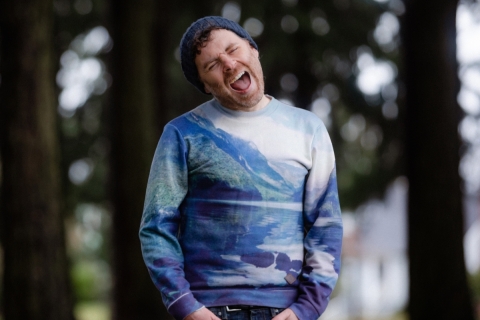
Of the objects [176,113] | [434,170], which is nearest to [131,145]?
[434,170]

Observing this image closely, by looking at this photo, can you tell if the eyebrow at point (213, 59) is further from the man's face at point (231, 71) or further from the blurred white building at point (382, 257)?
the blurred white building at point (382, 257)

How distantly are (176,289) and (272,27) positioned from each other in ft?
26.8

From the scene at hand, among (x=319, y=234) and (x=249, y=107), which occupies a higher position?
(x=249, y=107)

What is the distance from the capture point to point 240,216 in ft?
Answer: 7.62

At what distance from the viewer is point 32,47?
692 centimetres

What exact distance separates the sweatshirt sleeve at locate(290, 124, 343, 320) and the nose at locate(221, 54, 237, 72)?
38 cm

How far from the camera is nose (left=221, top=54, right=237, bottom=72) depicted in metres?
2.38

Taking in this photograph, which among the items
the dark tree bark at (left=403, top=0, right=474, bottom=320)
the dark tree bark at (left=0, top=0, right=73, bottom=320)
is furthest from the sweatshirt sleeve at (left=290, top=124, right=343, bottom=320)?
the dark tree bark at (left=403, top=0, right=474, bottom=320)

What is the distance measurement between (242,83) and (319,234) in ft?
1.91

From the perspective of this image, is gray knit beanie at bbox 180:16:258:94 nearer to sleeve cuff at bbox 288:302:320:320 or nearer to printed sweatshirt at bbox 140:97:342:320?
printed sweatshirt at bbox 140:97:342:320

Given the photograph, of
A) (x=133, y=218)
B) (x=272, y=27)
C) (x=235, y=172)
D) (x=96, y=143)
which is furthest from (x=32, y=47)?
(x=96, y=143)

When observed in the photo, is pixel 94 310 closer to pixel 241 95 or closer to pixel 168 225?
pixel 168 225

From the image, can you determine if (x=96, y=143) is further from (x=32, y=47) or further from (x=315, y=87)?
(x=32, y=47)

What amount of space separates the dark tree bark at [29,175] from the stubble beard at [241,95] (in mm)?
4757
